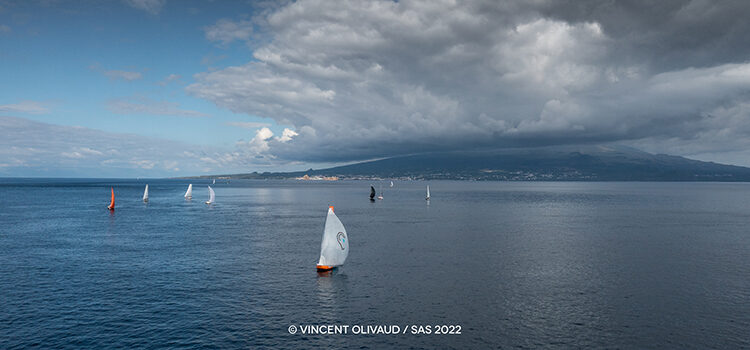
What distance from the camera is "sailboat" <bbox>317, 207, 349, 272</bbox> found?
169 ft

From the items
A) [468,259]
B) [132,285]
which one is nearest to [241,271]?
[132,285]

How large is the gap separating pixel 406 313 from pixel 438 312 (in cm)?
289

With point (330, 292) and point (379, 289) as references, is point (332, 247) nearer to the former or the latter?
point (330, 292)

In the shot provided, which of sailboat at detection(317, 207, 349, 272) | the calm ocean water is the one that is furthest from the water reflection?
sailboat at detection(317, 207, 349, 272)

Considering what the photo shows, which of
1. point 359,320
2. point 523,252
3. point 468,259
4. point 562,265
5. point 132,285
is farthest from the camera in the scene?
point 523,252

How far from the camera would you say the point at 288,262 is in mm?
56875

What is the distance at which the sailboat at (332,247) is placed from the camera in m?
51.5

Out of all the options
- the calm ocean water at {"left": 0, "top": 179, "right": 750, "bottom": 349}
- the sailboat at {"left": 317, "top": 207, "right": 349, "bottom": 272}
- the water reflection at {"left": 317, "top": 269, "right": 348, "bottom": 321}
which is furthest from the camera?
the sailboat at {"left": 317, "top": 207, "right": 349, "bottom": 272}

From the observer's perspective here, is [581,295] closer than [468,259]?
Yes

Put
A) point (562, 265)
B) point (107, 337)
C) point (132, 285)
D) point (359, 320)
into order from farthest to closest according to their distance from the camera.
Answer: point (562, 265) < point (132, 285) < point (359, 320) < point (107, 337)

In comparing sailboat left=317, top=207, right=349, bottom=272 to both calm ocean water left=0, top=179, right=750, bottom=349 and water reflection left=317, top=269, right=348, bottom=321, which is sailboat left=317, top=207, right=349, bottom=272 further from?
calm ocean water left=0, top=179, right=750, bottom=349

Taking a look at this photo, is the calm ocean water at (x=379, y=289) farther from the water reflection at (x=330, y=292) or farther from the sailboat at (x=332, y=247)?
the sailboat at (x=332, y=247)

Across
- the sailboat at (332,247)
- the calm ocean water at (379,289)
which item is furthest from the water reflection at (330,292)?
the sailboat at (332,247)

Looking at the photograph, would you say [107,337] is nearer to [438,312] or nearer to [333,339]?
[333,339]
